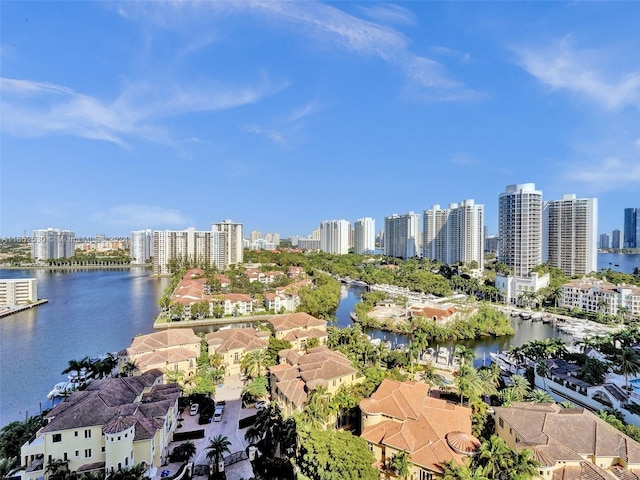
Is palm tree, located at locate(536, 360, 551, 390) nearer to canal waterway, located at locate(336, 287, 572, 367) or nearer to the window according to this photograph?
canal waterway, located at locate(336, 287, 572, 367)

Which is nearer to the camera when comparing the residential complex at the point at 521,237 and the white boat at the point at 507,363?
the white boat at the point at 507,363

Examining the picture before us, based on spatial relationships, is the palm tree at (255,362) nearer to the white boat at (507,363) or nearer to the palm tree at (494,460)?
the palm tree at (494,460)

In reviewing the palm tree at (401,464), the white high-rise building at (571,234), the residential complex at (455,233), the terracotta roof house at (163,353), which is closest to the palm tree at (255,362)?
the terracotta roof house at (163,353)

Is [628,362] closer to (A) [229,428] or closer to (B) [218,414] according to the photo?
(A) [229,428]

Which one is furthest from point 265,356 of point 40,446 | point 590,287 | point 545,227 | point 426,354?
point 545,227

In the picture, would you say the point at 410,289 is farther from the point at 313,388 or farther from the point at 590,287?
the point at 313,388

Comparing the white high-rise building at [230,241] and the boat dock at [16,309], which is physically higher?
the white high-rise building at [230,241]
